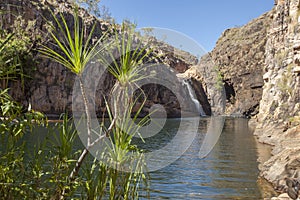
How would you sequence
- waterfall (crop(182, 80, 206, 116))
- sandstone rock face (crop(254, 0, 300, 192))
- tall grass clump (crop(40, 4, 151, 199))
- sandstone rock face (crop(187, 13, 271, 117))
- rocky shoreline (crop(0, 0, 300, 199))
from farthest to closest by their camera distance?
1. waterfall (crop(182, 80, 206, 116))
2. sandstone rock face (crop(187, 13, 271, 117))
3. rocky shoreline (crop(0, 0, 300, 199))
4. sandstone rock face (crop(254, 0, 300, 192))
5. tall grass clump (crop(40, 4, 151, 199))

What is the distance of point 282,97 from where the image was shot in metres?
27.1

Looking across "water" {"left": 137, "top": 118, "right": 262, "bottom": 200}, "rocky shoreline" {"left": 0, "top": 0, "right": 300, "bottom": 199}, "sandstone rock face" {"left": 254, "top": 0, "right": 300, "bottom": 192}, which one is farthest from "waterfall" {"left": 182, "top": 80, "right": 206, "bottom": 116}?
"water" {"left": 137, "top": 118, "right": 262, "bottom": 200}

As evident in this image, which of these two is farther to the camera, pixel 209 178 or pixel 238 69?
pixel 238 69

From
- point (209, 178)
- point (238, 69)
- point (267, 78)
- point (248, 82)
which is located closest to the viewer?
point (209, 178)

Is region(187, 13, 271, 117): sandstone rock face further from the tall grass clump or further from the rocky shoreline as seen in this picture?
the tall grass clump

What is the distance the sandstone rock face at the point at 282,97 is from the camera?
11783 mm

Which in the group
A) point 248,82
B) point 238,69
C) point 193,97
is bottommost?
point 193,97

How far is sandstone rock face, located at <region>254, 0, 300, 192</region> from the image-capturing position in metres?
11.8

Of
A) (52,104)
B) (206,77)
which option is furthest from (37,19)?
(206,77)

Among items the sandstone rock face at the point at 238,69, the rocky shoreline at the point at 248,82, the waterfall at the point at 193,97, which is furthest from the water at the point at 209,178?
the waterfall at the point at 193,97

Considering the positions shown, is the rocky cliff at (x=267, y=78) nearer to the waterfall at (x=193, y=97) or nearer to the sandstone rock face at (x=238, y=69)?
the sandstone rock face at (x=238, y=69)

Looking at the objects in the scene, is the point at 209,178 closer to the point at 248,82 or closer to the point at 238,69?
the point at 248,82

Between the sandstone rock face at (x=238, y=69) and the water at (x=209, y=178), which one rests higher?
the sandstone rock face at (x=238, y=69)

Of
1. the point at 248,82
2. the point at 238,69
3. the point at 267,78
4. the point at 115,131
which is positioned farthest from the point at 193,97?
the point at 115,131
